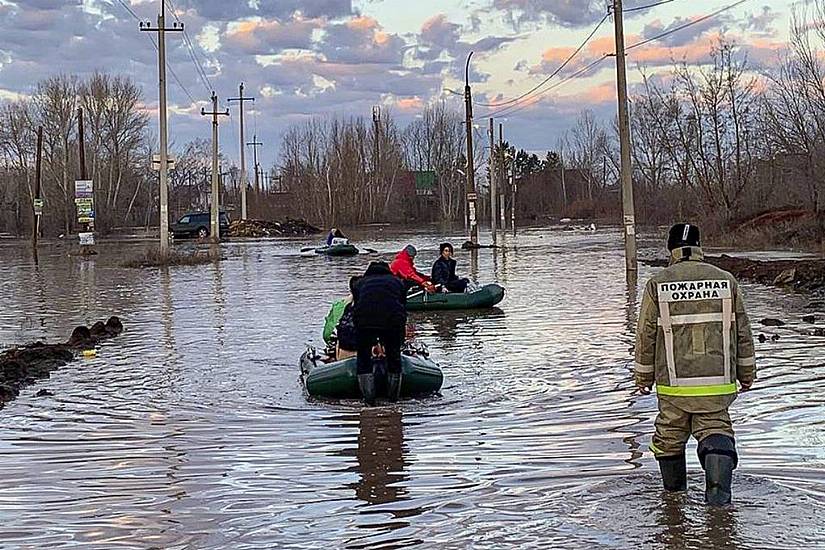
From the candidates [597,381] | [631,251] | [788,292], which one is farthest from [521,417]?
[631,251]

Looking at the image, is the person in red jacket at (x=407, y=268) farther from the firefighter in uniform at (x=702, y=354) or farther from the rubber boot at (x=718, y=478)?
the rubber boot at (x=718, y=478)

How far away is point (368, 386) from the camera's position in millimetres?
11992

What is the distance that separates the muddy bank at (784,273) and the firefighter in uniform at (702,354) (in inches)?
741

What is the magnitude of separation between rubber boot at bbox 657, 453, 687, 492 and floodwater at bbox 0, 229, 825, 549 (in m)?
0.13

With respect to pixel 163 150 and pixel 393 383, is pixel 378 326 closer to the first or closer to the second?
pixel 393 383

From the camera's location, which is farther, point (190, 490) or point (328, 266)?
point (328, 266)

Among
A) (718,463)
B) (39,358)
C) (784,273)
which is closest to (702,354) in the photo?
(718,463)

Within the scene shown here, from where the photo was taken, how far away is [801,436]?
986cm

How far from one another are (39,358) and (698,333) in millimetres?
11184

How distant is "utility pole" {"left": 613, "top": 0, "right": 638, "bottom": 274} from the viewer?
101 feet

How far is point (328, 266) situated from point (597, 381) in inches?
1074

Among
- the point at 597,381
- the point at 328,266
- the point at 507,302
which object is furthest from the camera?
the point at 328,266

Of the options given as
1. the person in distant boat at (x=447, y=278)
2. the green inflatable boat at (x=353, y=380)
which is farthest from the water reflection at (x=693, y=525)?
the person in distant boat at (x=447, y=278)

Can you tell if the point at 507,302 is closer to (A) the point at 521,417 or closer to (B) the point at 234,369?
(B) the point at 234,369
